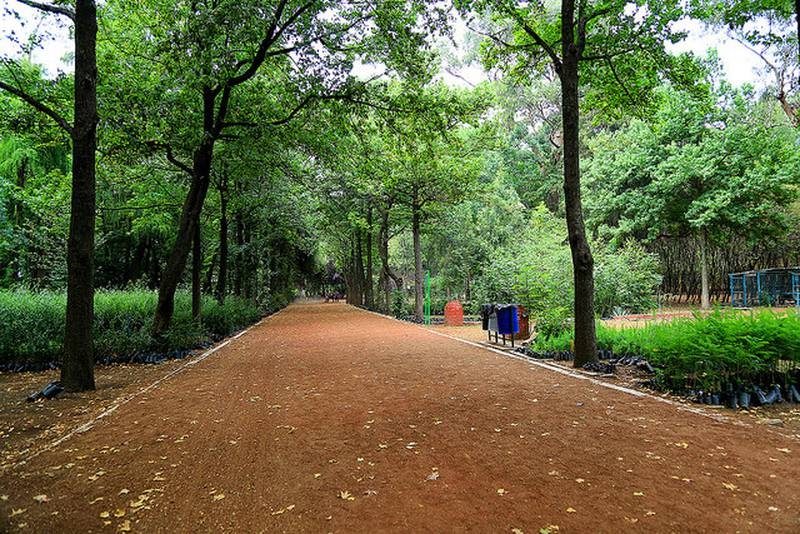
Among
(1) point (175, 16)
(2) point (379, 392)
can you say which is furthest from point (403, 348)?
(1) point (175, 16)

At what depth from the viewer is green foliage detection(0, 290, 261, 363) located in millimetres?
8586

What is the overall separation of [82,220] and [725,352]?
8131 millimetres

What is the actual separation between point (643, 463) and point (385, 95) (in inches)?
372

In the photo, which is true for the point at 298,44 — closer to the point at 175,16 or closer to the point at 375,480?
the point at 175,16

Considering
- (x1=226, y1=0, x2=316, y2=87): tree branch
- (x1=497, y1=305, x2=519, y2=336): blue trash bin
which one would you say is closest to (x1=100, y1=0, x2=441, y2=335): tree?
(x1=226, y1=0, x2=316, y2=87): tree branch

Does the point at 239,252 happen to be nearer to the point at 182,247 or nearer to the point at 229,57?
the point at 182,247

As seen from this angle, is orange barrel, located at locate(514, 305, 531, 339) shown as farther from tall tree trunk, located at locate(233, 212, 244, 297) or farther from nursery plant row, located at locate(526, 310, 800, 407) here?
tall tree trunk, located at locate(233, 212, 244, 297)

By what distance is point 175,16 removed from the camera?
9133 mm

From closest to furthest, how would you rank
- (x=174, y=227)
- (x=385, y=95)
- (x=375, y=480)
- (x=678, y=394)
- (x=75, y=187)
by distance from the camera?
(x=375, y=480) < (x=678, y=394) < (x=75, y=187) < (x=385, y=95) < (x=174, y=227)

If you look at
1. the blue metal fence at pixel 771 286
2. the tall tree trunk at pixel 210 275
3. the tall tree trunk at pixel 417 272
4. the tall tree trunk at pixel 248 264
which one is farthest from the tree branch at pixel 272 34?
the blue metal fence at pixel 771 286

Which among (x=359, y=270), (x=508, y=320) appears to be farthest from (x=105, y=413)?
(x=359, y=270)

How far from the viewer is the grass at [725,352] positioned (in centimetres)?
504

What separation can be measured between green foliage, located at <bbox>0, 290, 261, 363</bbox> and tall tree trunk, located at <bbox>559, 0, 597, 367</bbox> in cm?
807

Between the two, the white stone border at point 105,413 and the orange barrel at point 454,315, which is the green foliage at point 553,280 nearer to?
the orange barrel at point 454,315
